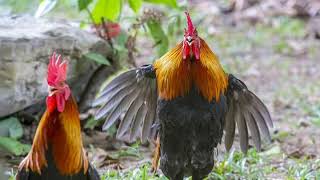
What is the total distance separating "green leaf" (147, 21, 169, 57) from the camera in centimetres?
646

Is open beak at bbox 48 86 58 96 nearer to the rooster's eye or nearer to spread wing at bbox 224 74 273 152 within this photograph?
the rooster's eye

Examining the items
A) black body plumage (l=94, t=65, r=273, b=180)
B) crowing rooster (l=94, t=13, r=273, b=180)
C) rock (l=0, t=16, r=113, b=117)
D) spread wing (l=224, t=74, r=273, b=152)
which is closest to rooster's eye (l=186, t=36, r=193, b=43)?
crowing rooster (l=94, t=13, r=273, b=180)

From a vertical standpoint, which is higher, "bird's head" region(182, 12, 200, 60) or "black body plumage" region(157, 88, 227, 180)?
"bird's head" region(182, 12, 200, 60)

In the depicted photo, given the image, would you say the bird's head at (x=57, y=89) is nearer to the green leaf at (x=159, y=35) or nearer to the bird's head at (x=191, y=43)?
the bird's head at (x=191, y=43)

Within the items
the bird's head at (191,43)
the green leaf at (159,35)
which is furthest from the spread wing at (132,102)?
the green leaf at (159,35)

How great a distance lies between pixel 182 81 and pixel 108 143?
1870mm

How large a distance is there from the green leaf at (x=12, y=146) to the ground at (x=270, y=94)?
58 centimetres

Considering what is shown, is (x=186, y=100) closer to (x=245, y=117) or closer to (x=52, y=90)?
(x=245, y=117)

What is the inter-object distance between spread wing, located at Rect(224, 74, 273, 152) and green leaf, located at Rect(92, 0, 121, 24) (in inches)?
46.6

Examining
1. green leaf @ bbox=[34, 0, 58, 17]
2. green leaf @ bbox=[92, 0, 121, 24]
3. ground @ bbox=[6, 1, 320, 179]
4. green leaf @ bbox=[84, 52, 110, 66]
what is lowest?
ground @ bbox=[6, 1, 320, 179]

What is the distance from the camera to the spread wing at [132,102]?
210 inches

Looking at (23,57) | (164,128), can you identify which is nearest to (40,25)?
(23,57)

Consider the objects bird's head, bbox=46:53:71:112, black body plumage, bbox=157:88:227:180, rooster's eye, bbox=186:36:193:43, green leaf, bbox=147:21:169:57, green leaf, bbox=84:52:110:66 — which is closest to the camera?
bird's head, bbox=46:53:71:112

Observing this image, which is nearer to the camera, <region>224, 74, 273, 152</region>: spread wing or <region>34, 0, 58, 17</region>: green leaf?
<region>224, 74, 273, 152</region>: spread wing
